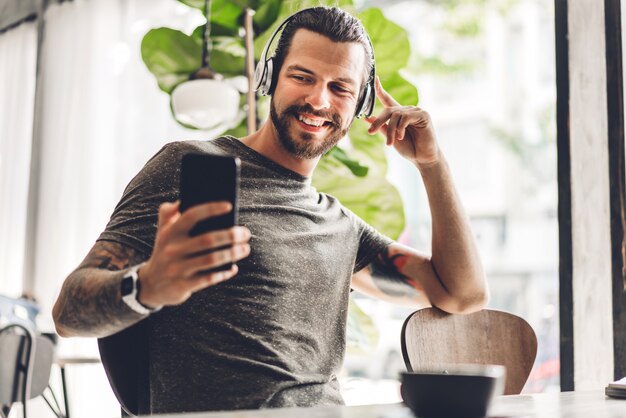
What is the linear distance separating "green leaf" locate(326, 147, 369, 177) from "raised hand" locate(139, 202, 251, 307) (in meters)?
1.47

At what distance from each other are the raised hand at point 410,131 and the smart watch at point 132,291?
2.40ft

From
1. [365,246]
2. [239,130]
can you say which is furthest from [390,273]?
[239,130]

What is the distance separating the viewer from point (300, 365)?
4.62 ft

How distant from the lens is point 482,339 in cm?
150

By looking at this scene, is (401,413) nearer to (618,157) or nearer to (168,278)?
(168,278)

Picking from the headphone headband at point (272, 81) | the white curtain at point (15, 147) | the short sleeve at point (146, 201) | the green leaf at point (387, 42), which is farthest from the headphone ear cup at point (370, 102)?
the white curtain at point (15, 147)

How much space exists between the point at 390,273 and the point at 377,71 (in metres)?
0.95

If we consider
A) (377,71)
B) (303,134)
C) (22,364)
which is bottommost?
(22,364)

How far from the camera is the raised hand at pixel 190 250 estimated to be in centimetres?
89

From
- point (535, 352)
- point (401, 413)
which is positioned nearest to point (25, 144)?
point (535, 352)

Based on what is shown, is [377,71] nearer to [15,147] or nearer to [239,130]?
[239,130]

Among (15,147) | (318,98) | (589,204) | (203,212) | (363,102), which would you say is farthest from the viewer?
(15,147)

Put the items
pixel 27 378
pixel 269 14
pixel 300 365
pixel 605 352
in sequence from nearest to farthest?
pixel 300 365 < pixel 605 352 < pixel 269 14 < pixel 27 378

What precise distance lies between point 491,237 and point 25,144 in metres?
3.31
